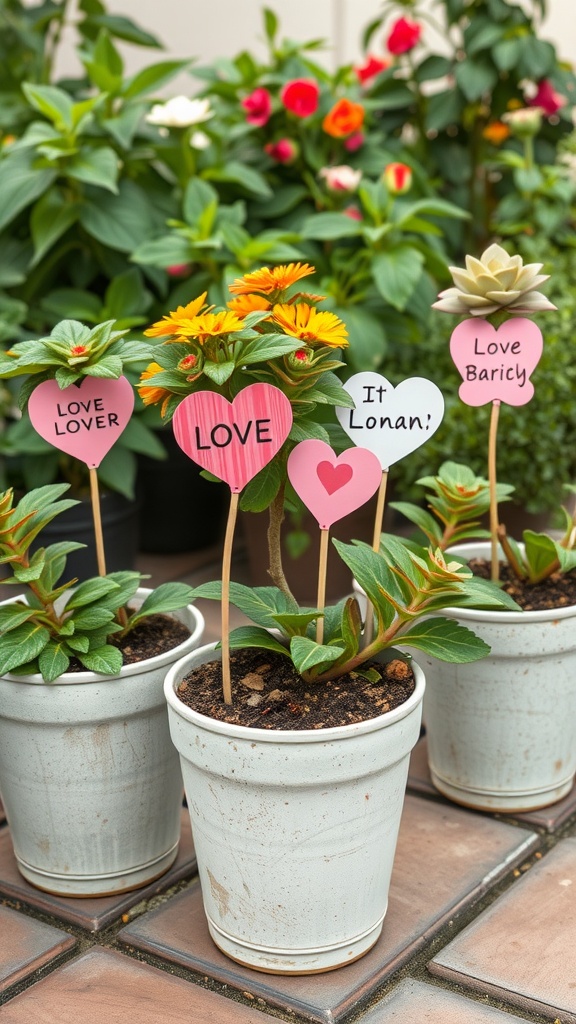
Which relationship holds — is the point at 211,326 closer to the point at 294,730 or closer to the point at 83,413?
the point at 83,413

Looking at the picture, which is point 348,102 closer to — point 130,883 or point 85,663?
point 85,663

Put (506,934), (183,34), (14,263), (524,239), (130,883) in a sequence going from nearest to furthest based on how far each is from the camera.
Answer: (506,934)
(130,883)
(14,263)
(524,239)
(183,34)

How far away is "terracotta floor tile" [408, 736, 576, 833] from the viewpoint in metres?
1.58

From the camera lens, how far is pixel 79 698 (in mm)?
1326

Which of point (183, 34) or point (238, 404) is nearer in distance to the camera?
point (238, 404)

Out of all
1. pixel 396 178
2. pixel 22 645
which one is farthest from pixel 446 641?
pixel 396 178

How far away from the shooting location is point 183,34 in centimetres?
339

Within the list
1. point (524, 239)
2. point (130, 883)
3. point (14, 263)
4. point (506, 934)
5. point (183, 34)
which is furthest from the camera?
point (183, 34)

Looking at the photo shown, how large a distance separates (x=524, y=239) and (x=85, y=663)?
67.7 inches

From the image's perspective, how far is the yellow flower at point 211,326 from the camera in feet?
3.77

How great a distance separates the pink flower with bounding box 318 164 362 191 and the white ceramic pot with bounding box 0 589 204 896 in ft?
4.26

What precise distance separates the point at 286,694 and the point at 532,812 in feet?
1.76

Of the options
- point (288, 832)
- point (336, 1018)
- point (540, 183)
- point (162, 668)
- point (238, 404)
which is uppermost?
point (540, 183)

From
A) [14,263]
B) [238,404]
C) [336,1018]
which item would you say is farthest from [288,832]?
[14,263]
